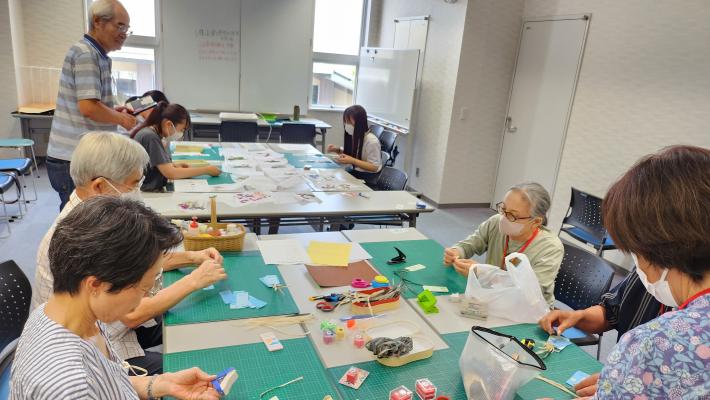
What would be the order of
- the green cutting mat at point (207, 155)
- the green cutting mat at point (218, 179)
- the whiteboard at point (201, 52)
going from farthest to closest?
the whiteboard at point (201, 52) → the green cutting mat at point (207, 155) → the green cutting mat at point (218, 179)

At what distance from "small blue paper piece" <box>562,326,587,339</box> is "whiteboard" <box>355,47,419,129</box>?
4.35m

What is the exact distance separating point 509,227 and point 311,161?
8.30 ft

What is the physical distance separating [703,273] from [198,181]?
3.04 m

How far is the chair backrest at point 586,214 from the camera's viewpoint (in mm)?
3527

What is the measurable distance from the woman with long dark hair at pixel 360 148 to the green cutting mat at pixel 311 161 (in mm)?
126

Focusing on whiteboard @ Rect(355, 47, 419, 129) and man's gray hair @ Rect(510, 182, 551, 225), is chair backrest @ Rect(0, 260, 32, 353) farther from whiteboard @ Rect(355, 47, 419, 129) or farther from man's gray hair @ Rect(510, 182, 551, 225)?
whiteboard @ Rect(355, 47, 419, 129)

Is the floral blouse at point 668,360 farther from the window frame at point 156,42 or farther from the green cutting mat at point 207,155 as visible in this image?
the window frame at point 156,42

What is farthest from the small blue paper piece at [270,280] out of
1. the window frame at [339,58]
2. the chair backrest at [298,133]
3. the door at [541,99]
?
the window frame at [339,58]

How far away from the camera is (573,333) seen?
6.10 ft

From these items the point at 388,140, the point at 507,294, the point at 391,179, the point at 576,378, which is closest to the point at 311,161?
the point at 391,179

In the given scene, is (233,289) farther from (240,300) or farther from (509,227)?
(509,227)

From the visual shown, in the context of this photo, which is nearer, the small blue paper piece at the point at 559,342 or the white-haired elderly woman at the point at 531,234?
the small blue paper piece at the point at 559,342

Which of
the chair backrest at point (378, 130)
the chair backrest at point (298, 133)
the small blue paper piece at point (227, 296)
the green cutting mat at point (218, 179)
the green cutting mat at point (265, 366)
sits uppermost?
the chair backrest at point (378, 130)

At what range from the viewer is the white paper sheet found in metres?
2.08
